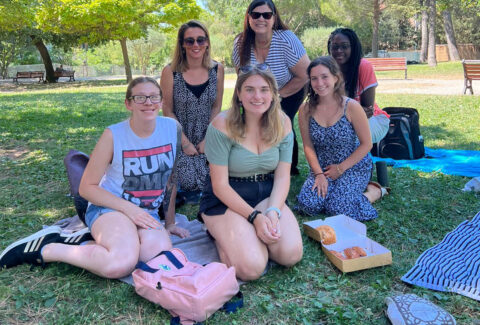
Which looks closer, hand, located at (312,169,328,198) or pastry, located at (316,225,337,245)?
pastry, located at (316,225,337,245)

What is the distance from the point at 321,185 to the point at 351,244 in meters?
0.84

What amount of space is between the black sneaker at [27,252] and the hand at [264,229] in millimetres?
1473

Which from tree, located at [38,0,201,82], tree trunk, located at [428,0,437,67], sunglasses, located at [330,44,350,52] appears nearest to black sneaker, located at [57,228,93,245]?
sunglasses, located at [330,44,350,52]

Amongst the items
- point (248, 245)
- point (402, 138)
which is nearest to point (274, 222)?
point (248, 245)

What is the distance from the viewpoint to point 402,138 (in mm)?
5969

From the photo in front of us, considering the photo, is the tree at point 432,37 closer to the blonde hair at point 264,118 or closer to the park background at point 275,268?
the park background at point 275,268

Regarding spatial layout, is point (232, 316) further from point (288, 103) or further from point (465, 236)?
point (288, 103)

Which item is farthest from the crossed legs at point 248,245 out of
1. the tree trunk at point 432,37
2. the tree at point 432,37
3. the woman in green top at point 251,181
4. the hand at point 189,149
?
the tree at point 432,37

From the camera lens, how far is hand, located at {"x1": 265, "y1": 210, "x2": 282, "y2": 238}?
2998mm

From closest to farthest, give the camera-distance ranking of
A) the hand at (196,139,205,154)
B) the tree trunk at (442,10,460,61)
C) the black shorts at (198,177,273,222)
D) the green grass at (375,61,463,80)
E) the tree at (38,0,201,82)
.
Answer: the black shorts at (198,177,273,222)
the hand at (196,139,205,154)
the green grass at (375,61,463,80)
the tree at (38,0,201,82)
the tree trunk at (442,10,460,61)

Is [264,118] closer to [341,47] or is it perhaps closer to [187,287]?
[187,287]

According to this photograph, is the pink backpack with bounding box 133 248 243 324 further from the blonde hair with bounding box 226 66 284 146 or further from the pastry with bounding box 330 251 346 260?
the blonde hair with bounding box 226 66 284 146

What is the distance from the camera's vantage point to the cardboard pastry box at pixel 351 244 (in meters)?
3.06

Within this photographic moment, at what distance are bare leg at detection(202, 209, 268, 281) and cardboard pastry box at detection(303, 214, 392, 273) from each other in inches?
22.4
